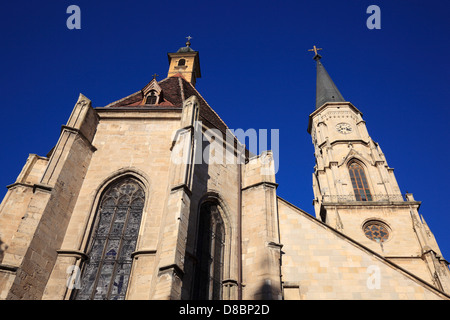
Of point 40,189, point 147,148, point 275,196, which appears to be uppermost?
point 147,148

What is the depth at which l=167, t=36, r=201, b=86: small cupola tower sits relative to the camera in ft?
70.6

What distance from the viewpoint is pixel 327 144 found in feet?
91.9

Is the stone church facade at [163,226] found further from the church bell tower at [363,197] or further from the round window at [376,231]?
the round window at [376,231]

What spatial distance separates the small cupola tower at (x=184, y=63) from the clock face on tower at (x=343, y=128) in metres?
12.7

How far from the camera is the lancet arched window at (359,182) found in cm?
2419

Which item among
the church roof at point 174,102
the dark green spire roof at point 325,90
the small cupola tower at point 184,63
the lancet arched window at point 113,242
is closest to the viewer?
the lancet arched window at point 113,242

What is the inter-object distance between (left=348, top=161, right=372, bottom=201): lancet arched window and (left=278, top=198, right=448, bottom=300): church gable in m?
14.8

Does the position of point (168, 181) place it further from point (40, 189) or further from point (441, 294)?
point (441, 294)

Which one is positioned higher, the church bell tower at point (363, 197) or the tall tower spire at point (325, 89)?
the tall tower spire at point (325, 89)

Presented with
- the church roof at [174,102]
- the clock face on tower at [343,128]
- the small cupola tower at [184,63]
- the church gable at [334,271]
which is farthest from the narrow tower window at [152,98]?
the clock face on tower at [343,128]

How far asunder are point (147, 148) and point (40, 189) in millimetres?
2926

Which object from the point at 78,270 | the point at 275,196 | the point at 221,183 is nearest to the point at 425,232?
the point at 275,196

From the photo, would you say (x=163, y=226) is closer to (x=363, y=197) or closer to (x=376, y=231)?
(x=376, y=231)

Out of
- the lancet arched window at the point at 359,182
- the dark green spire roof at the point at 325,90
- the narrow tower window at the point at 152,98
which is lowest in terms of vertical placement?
the narrow tower window at the point at 152,98
